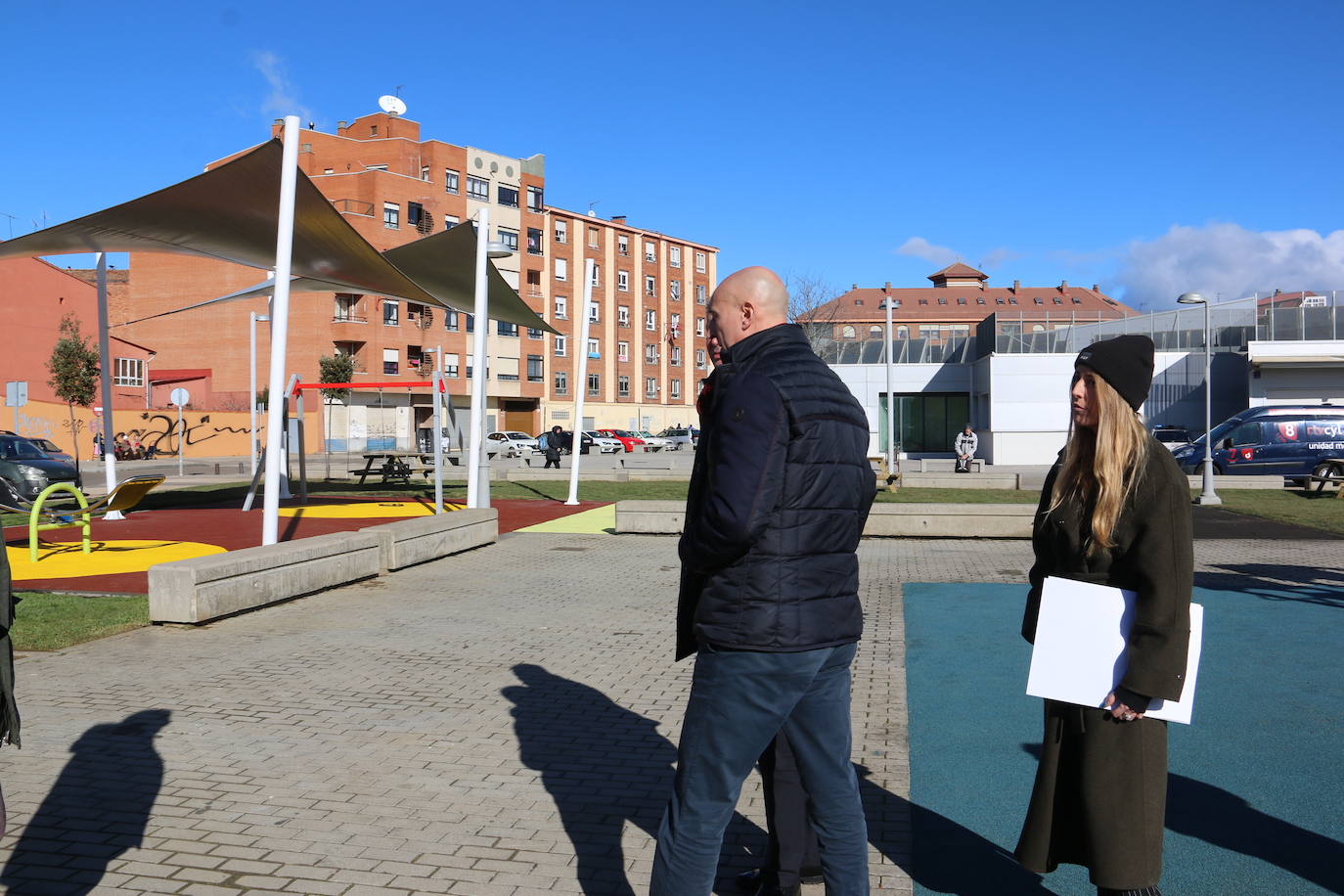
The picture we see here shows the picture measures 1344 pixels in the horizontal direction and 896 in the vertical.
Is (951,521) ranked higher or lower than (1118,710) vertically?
lower

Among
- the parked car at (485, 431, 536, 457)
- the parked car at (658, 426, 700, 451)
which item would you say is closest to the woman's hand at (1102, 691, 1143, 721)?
the parked car at (485, 431, 536, 457)

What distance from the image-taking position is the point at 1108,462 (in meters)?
2.91

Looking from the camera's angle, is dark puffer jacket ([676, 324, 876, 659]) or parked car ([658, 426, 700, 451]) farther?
parked car ([658, 426, 700, 451])

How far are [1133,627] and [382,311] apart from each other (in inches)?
2524

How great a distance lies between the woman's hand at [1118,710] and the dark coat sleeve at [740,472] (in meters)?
1.03

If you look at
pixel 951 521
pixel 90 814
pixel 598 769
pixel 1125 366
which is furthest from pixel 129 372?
pixel 1125 366

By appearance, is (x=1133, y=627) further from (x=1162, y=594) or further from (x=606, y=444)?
(x=606, y=444)

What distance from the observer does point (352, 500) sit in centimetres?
2108

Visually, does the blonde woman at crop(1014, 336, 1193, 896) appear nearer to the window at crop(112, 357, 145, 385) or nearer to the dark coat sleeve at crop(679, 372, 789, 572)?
the dark coat sleeve at crop(679, 372, 789, 572)

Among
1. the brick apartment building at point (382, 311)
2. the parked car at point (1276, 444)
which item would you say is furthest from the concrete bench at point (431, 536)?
the brick apartment building at point (382, 311)

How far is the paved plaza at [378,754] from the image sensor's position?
388 centimetres

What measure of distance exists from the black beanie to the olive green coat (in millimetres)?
148


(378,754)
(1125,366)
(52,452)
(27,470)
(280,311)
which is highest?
(280,311)

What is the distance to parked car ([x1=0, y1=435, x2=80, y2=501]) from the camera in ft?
66.9
